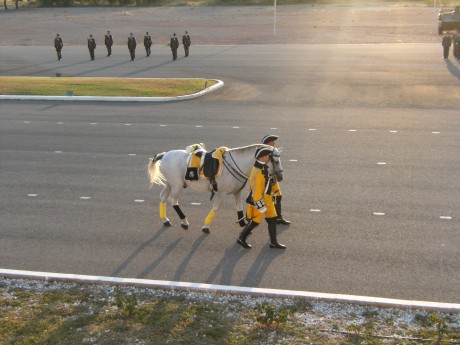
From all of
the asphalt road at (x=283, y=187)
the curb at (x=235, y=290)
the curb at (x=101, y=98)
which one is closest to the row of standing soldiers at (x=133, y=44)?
the asphalt road at (x=283, y=187)

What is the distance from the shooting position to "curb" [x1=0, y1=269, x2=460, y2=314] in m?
8.88

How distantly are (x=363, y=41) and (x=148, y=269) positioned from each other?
129ft

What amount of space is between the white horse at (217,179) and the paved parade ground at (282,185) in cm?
49

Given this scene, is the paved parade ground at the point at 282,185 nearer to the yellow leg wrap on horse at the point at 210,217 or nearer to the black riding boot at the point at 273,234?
the black riding boot at the point at 273,234

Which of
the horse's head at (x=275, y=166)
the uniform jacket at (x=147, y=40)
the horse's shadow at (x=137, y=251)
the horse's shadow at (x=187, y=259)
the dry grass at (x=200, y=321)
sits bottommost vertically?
the horse's shadow at (x=137, y=251)

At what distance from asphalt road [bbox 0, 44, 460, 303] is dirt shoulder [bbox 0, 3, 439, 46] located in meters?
19.9

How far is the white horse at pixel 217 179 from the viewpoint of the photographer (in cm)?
1143

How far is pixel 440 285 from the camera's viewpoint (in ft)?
31.6

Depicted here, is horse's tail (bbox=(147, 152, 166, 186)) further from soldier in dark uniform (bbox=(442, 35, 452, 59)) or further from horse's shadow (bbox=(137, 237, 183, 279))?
soldier in dark uniform (bbox=(442, 35, 452, 59))

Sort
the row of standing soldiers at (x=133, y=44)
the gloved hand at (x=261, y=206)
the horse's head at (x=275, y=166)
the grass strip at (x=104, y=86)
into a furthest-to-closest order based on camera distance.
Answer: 1. the row of standing soldiers at (x=133, y=44)
2. the grass strip at (x=104, y=86)
3. the horse's head at (x=275, y=166)
4. the gloved hand at (x=261, y=206)

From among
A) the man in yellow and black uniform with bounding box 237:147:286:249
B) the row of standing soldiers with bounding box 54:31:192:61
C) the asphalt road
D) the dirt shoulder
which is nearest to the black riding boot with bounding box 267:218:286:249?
the man in yellow and black uniform with bounding box 237:147:286:249

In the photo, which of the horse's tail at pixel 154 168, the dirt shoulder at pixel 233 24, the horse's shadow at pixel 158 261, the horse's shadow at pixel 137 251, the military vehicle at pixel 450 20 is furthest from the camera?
the dirt shoulder at pixel 233 24

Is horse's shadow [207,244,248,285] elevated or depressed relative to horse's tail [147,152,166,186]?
depressed

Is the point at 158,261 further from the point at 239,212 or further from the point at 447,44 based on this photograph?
the point at 447,44
